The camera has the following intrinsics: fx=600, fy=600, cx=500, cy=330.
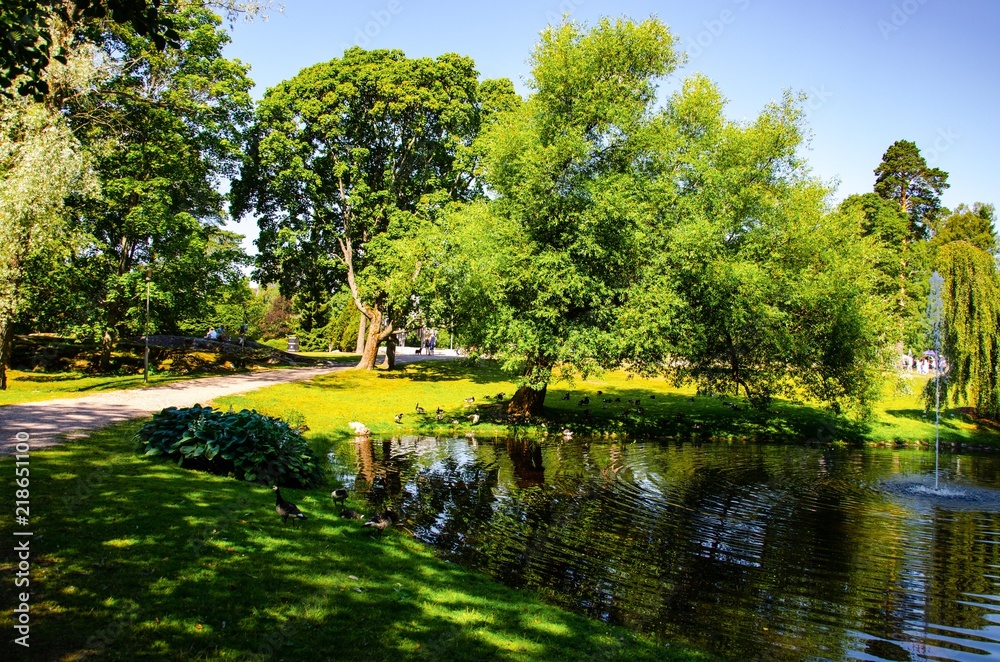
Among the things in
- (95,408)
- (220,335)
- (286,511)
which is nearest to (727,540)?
(286,511)

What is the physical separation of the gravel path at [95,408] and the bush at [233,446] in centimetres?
237

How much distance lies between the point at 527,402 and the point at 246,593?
1941cm

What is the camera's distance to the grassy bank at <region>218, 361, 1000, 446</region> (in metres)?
23.1

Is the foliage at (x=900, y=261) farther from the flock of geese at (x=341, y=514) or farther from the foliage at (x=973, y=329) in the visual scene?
the flock of geese at (x=341, y=514)

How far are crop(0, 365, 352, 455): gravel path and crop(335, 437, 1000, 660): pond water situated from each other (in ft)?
21.6

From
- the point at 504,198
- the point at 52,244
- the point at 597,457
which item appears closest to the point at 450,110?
the point at 504,198

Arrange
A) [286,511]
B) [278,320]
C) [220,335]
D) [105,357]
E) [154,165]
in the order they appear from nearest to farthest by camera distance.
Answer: [286,511]
[154,165]
[105,357]
[220,335]
[278,320]

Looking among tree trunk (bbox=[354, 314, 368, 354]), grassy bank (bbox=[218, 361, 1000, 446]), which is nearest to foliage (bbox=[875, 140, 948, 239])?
grassy bank (bbox=[218, 361, 1000, 446])

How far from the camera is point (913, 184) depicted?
62750 millimetres

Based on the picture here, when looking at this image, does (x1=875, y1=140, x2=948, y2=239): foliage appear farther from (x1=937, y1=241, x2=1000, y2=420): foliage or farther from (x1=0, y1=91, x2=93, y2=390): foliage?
(x1=0, y1=91, x2=93, y2=390): foliage

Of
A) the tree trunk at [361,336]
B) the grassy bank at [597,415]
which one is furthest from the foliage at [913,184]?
the tree trunk at [361,336]

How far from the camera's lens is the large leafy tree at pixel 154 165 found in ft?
90.7

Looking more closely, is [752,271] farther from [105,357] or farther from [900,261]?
[900,261]

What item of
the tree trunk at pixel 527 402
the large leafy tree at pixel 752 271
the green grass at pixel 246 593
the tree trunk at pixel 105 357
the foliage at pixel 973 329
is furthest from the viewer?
the tree trunk at pixel 105 357
